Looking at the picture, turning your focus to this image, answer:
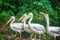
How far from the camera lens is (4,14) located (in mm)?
10750

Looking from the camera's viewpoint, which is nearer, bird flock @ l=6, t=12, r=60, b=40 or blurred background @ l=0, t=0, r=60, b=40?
bird flock @ l=6, t=12, r=60, b=40

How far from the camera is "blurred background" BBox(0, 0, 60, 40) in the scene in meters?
10.2

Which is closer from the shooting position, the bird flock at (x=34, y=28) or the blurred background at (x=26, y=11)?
the bird flock at (x=34, y=28)

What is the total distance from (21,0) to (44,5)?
1.50 metres

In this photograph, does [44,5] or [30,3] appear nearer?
[44,5]

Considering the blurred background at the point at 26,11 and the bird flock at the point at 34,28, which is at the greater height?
the blurred background at the point at 26,11

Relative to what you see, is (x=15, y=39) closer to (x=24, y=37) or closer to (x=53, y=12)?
(x=24, y=37)

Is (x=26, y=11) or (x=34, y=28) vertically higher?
(x=26, y=11)

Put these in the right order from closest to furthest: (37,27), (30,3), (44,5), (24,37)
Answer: (37,27)
(24,37)
(44,5)
(30,3)

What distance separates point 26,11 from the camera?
35.8 feet

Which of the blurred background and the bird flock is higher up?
the blurred background

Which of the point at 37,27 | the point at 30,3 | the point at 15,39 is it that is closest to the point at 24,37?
the point at 15,39

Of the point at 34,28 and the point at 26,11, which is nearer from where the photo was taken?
the point at 34,28

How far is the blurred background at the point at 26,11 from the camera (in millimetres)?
10203
